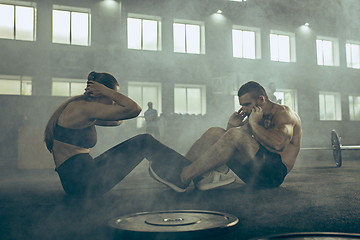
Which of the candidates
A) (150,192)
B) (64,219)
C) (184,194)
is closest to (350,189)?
(184,194)

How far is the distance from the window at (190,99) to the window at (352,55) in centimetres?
594

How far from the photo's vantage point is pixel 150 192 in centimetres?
211

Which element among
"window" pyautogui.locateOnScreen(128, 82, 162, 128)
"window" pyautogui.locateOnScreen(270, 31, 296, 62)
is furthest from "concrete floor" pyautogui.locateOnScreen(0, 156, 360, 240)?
"window" pyautogui.locateOnScreen(270, 31, 296, 62)

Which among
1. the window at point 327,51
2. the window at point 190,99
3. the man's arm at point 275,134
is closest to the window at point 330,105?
the window at point 327,51

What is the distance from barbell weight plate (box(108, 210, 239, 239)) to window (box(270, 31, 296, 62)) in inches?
369

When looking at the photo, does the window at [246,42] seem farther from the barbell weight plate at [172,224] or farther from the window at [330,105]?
the barbell weight plate at [172,224]

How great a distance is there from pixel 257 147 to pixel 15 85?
7192mm

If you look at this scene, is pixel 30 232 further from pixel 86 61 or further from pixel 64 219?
pixel 86 61

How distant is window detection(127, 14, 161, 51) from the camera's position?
844 cm

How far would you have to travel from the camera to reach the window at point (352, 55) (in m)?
10.9

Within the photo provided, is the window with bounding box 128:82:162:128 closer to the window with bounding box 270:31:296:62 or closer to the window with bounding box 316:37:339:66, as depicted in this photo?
the window with bounding box 270:31:296:62

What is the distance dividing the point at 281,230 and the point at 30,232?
0.98 metres

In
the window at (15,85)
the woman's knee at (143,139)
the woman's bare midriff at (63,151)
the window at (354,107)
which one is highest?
the window at (15,85)

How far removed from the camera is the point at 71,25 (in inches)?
310
